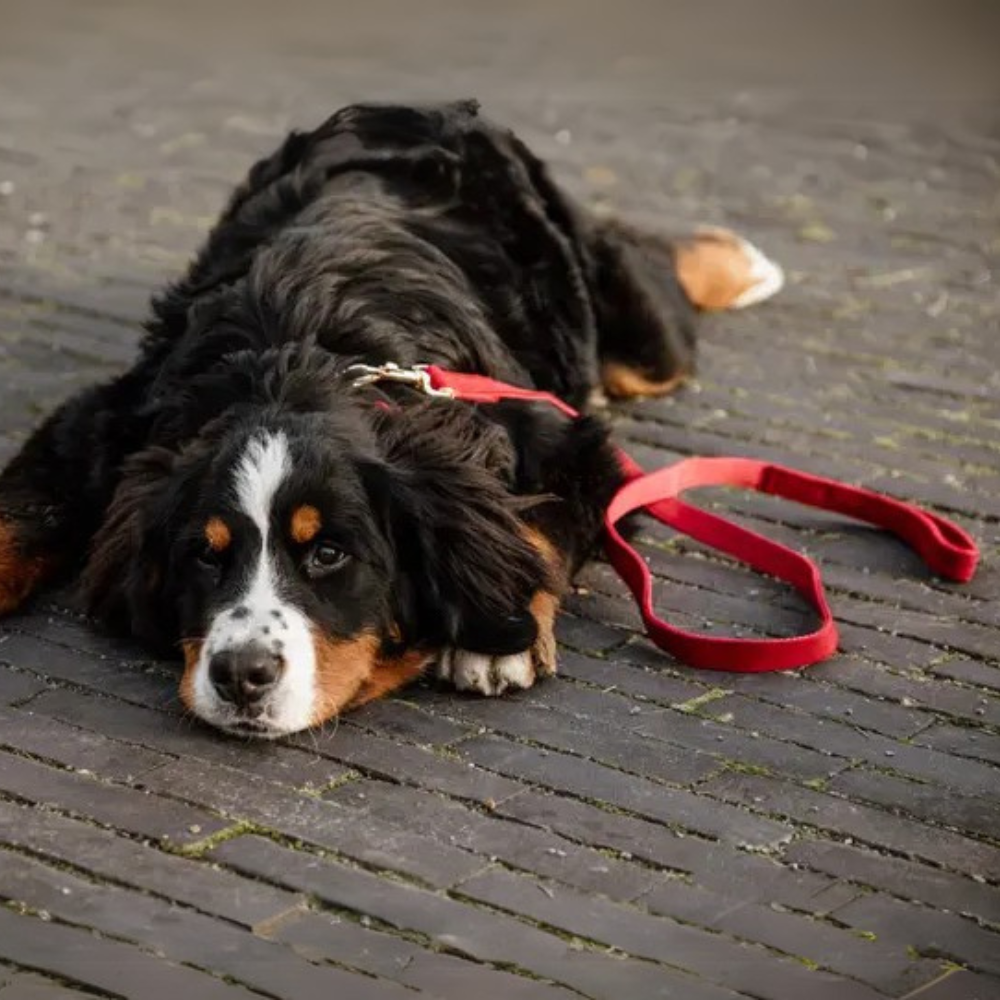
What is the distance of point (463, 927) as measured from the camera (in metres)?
4.11

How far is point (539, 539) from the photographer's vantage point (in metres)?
5.63

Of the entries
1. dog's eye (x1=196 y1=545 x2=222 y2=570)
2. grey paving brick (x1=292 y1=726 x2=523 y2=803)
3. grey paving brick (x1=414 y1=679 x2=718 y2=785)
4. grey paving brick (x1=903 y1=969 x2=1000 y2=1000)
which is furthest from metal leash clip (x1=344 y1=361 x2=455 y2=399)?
grey paving brick (x1=903 y1=969 x2=1000 y2=1000)

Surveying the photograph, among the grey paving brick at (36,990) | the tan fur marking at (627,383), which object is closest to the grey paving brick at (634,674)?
the grey paving brick at (36,990)

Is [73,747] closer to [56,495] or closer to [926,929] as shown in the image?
[56,495]

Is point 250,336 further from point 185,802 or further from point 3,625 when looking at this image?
point 185,802

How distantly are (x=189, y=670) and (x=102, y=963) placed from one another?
117cm

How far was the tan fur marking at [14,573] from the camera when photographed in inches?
220

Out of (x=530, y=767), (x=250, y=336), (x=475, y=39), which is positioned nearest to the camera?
(x=530, y=767)

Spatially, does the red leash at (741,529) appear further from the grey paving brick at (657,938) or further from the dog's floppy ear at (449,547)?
the grey paving brick at (657,938)

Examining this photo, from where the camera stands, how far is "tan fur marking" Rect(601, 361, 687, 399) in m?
7.30

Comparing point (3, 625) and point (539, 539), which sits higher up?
point (539, 539)

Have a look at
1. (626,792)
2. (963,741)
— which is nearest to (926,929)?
(626,792)

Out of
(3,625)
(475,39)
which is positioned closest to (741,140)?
(475,39)

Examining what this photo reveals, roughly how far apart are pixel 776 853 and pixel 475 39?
9349 millimetres
